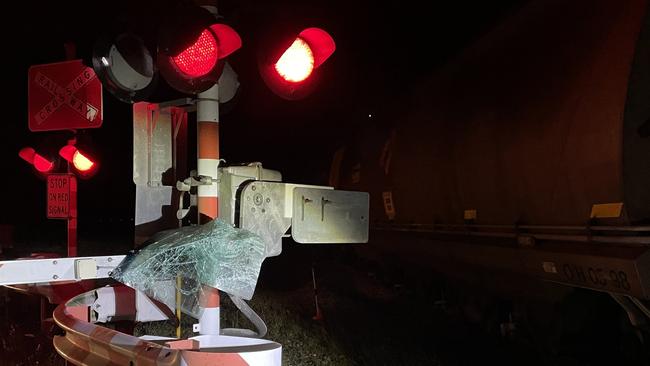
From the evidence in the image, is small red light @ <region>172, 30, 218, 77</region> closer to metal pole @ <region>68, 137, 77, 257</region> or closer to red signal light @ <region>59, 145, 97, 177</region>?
metal pole @ <region>68, 137, 77, 257</region>

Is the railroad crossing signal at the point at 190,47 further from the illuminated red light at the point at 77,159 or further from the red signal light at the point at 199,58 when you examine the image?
the illuminated red light at the point at 77,159

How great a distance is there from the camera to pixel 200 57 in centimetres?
310

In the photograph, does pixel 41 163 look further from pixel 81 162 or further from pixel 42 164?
pixel 81 162

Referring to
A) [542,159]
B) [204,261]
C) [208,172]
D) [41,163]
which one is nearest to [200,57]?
[208,172]

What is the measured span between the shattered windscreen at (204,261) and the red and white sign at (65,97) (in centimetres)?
298

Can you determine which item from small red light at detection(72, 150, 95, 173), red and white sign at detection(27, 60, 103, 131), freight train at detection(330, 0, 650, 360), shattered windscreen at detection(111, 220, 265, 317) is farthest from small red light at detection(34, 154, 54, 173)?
freight train at detection(330, 0, 650, 360)

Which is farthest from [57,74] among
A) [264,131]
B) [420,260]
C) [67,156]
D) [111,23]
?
[264,131]

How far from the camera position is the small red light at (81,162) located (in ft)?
21.5

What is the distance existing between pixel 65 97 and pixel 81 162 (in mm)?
1044

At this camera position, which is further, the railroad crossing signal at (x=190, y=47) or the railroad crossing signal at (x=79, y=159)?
the railroad crossing signal at (x=79, y=159)

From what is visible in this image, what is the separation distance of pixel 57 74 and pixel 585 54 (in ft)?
16.2

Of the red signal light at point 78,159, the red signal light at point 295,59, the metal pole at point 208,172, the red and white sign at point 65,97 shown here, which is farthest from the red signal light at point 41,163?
the red signal light at point 295,59

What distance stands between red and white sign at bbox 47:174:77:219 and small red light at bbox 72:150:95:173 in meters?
0.15

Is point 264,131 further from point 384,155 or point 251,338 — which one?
point 251,338
